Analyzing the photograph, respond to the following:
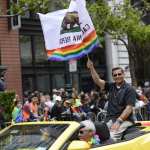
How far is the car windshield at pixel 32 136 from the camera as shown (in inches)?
279

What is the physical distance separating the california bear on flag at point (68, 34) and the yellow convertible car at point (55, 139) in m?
2.80

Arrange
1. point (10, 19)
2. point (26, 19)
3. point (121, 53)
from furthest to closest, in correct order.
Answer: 1. point (121, 53)
2. point (26, 19)
3. point (10, 19)

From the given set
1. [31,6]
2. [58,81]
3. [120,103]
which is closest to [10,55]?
[58,81]

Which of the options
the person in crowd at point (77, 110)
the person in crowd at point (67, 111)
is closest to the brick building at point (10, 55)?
the person in crowd at point (77, 110)

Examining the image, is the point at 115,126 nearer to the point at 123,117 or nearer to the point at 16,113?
the point at 123,117

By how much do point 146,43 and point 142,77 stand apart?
2931 mm

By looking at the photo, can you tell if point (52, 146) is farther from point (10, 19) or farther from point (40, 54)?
point (40, 54)

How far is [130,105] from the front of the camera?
8953 millimetres

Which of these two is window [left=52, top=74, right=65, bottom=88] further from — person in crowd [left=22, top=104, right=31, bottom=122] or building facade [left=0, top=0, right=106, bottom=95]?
person in crowd [left=22, top=104, right=31, bottom=122]

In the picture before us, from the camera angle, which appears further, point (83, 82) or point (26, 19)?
point (83, 82)

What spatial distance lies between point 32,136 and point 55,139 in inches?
14.3

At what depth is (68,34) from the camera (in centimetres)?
1041

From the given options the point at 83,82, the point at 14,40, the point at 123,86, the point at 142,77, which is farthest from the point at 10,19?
the point at 123,86

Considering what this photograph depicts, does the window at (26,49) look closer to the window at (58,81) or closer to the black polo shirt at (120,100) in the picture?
the window at (58,81)
